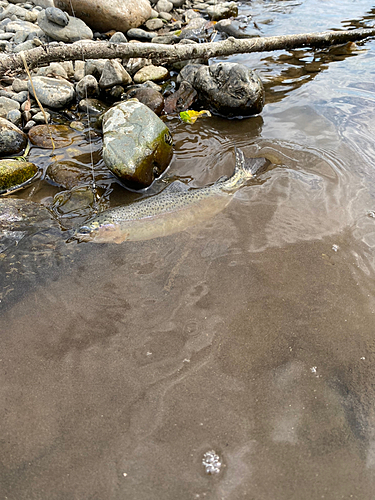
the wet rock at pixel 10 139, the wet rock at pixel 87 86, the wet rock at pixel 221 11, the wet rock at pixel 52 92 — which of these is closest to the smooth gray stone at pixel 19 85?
the wet rock at pixel 52 92

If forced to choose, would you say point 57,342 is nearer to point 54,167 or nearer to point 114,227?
point 114,227

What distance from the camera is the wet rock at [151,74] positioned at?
7.71 meters

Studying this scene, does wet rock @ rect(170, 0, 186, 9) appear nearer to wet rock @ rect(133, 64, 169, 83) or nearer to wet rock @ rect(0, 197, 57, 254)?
wet rock @ rect(133, 64, 169, 83)

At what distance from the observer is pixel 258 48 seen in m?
8.23

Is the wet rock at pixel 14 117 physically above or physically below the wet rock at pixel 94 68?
below

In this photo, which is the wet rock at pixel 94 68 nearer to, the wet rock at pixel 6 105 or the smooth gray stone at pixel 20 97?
the smooth gray stone at pixel 20 97

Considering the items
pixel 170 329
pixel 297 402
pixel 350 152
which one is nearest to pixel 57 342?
pixel 170 329

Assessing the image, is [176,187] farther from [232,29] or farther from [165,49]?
[232,29]

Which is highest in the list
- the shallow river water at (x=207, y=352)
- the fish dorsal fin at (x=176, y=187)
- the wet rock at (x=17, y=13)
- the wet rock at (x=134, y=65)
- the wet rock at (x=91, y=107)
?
the wet rock at (x=17, y=13)

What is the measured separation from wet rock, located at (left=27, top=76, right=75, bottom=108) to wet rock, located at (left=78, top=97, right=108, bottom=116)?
283mm

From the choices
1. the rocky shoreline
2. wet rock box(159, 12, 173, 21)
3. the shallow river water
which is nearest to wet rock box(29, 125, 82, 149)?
the rocky shoreline

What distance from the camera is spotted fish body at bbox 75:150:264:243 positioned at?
4.21m

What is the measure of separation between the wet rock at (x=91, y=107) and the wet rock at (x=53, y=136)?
32.9 inches

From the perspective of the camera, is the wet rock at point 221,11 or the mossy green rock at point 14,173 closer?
the mossy green rock at point 14,173
